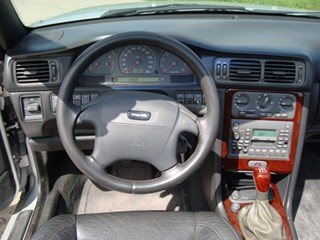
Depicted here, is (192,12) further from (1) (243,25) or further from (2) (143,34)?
(2) (143,34)

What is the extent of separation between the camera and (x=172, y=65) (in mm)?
1824

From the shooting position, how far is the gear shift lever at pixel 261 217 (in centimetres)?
185

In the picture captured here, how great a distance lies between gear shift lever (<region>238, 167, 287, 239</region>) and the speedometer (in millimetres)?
695

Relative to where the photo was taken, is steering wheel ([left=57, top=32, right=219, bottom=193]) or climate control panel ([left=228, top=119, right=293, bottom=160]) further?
climate control panel ([left=228, top=119, right=293, bottom=160])

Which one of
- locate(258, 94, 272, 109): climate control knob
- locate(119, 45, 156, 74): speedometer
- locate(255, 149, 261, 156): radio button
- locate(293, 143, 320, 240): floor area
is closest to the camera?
locate(119, 45, 156, 74): speedometer

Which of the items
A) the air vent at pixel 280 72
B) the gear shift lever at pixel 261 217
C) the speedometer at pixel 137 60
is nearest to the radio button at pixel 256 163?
the gear shift lever at pixel 261 217

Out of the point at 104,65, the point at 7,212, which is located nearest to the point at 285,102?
the point at 104,65

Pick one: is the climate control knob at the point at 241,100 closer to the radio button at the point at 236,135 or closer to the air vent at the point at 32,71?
the radio button at the point at 236,135

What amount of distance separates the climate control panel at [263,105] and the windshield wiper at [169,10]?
61 centimetres

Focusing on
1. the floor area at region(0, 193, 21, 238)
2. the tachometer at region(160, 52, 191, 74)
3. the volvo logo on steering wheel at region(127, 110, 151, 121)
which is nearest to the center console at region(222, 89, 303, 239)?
the tachometer at region(160, 52, 191, 74)

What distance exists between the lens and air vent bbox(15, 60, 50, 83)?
1.82 metres

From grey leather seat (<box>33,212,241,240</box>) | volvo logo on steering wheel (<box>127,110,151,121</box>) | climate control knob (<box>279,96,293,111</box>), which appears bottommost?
grey leather seat (<box>33,212,241,240</box>)

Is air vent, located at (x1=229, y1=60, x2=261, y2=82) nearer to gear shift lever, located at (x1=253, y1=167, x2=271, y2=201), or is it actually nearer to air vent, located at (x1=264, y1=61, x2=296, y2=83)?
air vent, located at (x1=264, y1=61, x2=296, y2=83)

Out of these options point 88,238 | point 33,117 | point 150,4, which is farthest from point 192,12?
point 88,238
